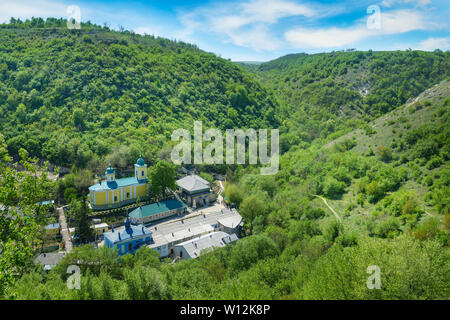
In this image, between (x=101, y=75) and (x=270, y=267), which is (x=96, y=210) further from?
(x=101, y=75)

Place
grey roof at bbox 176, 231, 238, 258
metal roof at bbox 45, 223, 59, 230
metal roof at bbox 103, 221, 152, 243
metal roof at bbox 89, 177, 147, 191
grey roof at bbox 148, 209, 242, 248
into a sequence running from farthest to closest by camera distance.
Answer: metal roof at bbox 89, 177, 147, 191 < grey roof at bbox 148, 209, 242, 248 < metal roof at bbox 45, 223, 59, 230 < metal roof at bbox 103, 221, 152, 243 < grey roof at bbox 176, 231, 238, 258

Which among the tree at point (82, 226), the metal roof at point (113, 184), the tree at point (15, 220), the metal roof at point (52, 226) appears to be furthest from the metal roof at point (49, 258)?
the tree at point (15, 220)

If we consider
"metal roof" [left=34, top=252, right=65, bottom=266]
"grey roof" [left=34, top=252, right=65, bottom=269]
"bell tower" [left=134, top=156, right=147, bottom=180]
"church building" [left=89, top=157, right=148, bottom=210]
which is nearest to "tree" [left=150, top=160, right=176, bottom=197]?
"bell tower" [left=134, top=156, right=147, bottom=180]

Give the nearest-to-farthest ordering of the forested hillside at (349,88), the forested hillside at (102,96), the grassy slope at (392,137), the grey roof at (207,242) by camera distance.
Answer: the grassy slope at (392,137) → the grey roof at (207,242) → the forested hillside at (102,96) → the forested hillside at (349,88)

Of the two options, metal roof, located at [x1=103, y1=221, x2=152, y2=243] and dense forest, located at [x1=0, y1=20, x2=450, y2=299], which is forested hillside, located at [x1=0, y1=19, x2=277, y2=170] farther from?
metal roof, located at [x1=103, y1=221, x2=152, y2=243]

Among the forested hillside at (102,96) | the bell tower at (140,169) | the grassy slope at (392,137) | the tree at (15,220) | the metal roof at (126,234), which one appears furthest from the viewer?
the forested hillside at (102,96)

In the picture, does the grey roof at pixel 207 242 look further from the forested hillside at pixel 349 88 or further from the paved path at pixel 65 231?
the forested hillside at pixel 349 88

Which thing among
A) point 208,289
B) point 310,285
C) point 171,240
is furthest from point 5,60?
point 310,285
